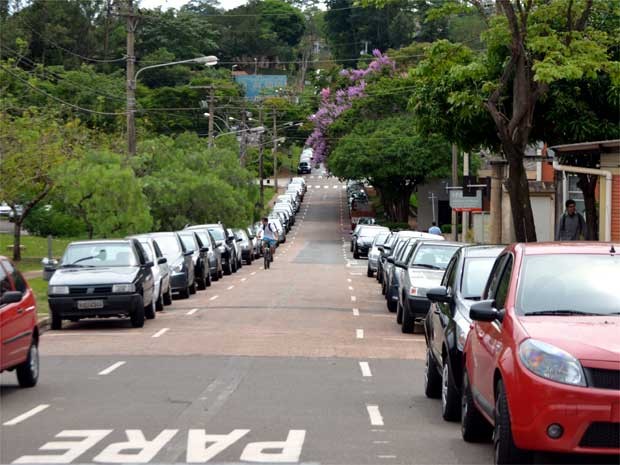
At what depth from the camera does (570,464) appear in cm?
887

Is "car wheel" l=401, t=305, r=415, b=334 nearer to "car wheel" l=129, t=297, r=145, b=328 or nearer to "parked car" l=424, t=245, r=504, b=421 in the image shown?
"car wheel" l=129, t=297, r=145, b=328

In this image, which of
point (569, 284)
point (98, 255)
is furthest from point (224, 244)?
point (569, 284)

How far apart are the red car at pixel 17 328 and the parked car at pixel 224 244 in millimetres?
26684

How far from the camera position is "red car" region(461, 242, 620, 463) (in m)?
7.87

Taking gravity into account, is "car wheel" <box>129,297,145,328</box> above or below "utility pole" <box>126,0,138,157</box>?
below

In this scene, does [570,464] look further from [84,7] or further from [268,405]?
[84,7]

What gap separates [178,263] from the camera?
3025cm

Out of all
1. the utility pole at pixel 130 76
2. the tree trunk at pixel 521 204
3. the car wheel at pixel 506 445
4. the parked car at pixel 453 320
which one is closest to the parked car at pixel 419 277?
the tree trunk at pixel 521 204

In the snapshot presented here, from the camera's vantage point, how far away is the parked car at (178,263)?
30.1 meters

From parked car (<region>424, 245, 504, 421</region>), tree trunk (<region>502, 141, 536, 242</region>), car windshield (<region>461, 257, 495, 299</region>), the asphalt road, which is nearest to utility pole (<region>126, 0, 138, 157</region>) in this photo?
the asphalt road

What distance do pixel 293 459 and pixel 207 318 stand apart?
14.5 meters

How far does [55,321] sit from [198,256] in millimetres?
11995

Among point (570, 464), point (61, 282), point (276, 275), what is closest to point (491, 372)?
point (570, 464)

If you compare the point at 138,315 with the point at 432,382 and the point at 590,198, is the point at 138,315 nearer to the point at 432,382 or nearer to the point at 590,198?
the point at 432,382
